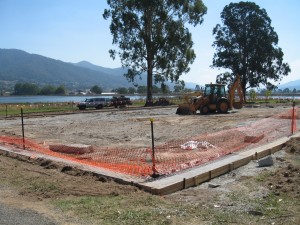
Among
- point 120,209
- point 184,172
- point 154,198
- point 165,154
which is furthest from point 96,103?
point 120,209

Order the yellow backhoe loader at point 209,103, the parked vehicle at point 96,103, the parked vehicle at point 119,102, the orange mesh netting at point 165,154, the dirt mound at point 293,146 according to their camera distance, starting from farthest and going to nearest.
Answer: the parked vehicle at point 119,102 → the parked vehicle at point 96,103 → the yellow backhoe loader at point 209,103 → the dirt mound at point 293,146 → the orange mesh netting at point 165,154

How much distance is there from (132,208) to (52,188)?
2.10 meters

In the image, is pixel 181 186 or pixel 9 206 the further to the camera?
pixel 181 186

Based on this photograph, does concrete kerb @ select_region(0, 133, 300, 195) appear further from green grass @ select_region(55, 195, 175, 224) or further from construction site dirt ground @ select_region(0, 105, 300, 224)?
green grass @ select_region(55, 195, 175, 224)

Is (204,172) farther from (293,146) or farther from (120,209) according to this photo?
(293,146)

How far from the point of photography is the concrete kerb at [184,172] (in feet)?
25.2

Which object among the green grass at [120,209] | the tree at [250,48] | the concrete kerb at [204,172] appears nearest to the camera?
the green grass at [120,209]

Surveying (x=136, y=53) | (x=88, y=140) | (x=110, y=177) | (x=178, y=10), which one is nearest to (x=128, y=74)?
(x=136, y=53)

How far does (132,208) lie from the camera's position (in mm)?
6539

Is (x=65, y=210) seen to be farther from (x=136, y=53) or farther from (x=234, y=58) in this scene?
(x=234, y=58)

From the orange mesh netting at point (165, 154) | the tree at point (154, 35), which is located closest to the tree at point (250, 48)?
the tree at point (154, 35)

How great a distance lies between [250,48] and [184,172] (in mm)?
59216

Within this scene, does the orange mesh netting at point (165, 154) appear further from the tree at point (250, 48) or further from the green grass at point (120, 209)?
the tree at point (250, 48)

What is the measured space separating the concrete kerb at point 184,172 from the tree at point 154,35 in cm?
4326
